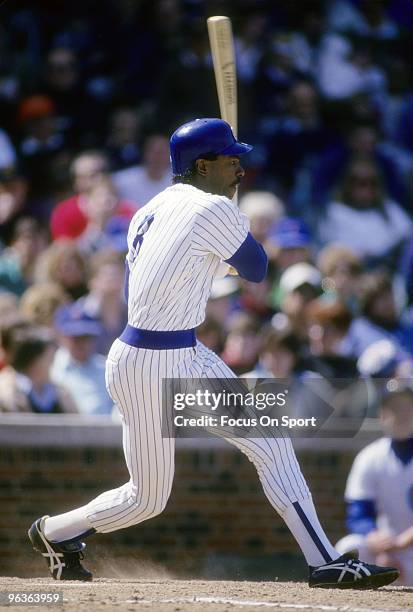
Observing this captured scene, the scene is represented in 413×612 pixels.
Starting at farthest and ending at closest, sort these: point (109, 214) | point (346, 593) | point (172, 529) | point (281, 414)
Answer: point (109, 214), point (172, 529), point (281, 414), point (346, 593)

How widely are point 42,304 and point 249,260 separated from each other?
3.15 meters

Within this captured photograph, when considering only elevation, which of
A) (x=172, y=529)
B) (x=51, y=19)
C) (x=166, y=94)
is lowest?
(x=172, y=529)

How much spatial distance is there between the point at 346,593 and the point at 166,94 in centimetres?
571

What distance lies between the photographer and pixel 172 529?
6098 millimetres

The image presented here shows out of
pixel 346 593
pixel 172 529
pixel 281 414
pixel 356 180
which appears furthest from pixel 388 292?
pixel 346 593

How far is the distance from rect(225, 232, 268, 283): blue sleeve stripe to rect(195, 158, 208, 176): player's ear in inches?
13.1

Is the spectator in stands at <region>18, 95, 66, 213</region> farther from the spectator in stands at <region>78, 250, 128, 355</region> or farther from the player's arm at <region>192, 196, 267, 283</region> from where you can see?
the player's arm at <region>192, 196, 267, 283</region>

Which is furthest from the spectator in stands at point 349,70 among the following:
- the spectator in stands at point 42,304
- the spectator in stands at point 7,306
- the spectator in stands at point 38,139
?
the spectator in stands at point 7,306

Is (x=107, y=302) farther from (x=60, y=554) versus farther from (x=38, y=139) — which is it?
(x=60, y=554)

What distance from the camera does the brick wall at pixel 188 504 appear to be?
6023 millimetres

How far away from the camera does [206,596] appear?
4316mm

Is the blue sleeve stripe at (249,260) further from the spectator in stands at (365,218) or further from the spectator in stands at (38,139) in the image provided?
the spectator in stands at (38,139)

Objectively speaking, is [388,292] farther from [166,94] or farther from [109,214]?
[166,94]

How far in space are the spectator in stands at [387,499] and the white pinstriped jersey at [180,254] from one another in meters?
1.54
